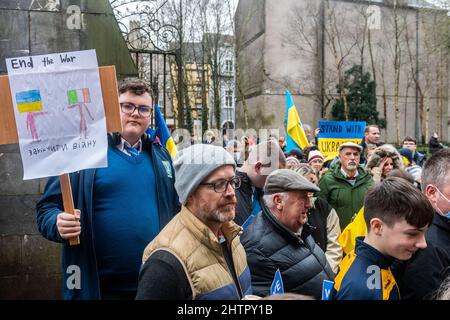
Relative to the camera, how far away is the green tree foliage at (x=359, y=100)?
29.4 metres

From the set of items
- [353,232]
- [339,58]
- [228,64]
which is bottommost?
[353,232]

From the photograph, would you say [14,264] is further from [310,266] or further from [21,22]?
[310,266]

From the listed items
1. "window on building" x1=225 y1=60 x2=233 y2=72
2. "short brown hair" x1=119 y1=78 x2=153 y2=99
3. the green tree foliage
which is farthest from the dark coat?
"window on building" x1=225 y1=60 x2=233 y2=72

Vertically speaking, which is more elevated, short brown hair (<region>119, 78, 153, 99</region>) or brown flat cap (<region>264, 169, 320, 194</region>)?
short brown hair (<region>119, 78, 153, 99</region>)

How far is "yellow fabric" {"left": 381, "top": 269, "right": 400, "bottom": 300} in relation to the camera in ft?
7.22

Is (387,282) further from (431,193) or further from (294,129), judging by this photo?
(294,129)

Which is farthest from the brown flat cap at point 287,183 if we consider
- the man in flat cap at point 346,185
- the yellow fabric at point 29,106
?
the man in flat cap at point 346,185

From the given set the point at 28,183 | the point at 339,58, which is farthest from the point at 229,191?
the point at 339,58

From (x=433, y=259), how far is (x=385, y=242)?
297 mm

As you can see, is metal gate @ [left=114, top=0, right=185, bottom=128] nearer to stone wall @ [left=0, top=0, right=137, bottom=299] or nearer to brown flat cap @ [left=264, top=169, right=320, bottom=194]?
stone wall @ [left=0, top=0, right=137, bottom=299]

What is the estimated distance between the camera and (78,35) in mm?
4691

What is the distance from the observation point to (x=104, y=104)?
2592mm

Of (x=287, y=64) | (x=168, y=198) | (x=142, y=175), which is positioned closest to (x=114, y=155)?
(x=142, y=175)

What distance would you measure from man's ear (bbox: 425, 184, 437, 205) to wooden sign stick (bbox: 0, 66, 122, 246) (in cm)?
A: 200
